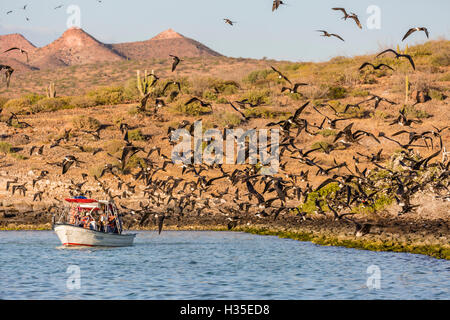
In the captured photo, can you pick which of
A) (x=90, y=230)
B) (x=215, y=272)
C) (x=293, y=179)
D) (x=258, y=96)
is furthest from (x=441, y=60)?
(x=215, y=272)

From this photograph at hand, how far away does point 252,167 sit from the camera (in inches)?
1176

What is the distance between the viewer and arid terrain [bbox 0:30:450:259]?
37250mm

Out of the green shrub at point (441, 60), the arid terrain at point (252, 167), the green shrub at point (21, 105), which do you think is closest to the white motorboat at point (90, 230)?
the arid terrain at point (252, 167)

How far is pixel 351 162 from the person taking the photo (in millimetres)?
58625

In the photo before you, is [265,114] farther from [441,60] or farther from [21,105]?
[441,60]

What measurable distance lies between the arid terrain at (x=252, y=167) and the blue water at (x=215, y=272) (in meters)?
2.04

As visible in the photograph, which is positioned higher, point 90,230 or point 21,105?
point 21,105

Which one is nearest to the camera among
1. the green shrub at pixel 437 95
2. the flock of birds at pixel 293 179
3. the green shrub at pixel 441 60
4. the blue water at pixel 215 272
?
the blue water at pixel 215 272

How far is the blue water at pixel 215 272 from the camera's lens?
76.6 feet

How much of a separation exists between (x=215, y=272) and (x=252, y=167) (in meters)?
4.80

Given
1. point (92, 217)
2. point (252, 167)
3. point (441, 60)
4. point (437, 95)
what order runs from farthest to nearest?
point (441, 60) → point (437, 95) → point (92, 217) → point (252, 167)

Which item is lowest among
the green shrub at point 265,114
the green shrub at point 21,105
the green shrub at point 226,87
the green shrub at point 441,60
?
the green shrub at point 265,114

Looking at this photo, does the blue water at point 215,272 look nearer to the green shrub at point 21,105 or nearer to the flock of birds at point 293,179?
the flock of birds at point 293,179

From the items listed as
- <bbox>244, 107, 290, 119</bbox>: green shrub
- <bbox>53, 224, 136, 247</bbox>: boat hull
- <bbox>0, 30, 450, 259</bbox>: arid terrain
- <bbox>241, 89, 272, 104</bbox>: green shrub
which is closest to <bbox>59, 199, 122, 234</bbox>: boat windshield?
<bbox>53, 224, 136, 247</bbox>: boat hull
